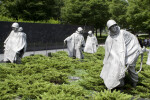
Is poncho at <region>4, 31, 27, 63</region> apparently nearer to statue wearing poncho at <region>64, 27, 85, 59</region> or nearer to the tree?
statue wearing poncho at <region>64, 27, 85, 59</region>

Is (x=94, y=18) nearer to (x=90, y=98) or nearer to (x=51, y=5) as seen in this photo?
(x=51, y=5)

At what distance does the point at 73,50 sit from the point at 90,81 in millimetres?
6196

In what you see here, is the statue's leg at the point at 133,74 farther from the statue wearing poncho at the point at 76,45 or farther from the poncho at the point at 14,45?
the statue wearing poncho at the point at 76,45

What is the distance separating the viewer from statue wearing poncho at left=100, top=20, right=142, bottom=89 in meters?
5.88

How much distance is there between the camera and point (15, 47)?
10.2 meters

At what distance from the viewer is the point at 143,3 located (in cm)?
3353

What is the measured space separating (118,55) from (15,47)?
603cm

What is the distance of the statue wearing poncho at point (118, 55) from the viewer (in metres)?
5.88

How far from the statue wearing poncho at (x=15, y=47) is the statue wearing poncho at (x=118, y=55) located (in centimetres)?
535

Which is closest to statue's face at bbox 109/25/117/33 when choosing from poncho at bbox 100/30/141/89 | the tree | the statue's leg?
poncho at bbox 100/30/141/89

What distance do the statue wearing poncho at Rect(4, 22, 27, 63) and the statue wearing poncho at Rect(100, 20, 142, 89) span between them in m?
5.35

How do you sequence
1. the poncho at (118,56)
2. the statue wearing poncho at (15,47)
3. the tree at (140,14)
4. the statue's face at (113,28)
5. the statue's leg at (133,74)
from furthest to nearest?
the tree at (140,14)
the statue wearing poncho at (15,47)
the statue's leg at (133,74)
the statue's face at (113,28)
the poncho at (118,56)

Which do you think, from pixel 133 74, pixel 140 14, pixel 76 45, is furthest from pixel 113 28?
pixel 140 14

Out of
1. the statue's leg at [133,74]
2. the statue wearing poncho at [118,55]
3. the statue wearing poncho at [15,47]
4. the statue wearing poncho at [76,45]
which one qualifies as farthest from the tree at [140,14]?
the statue wearing poncho at [118,55]
